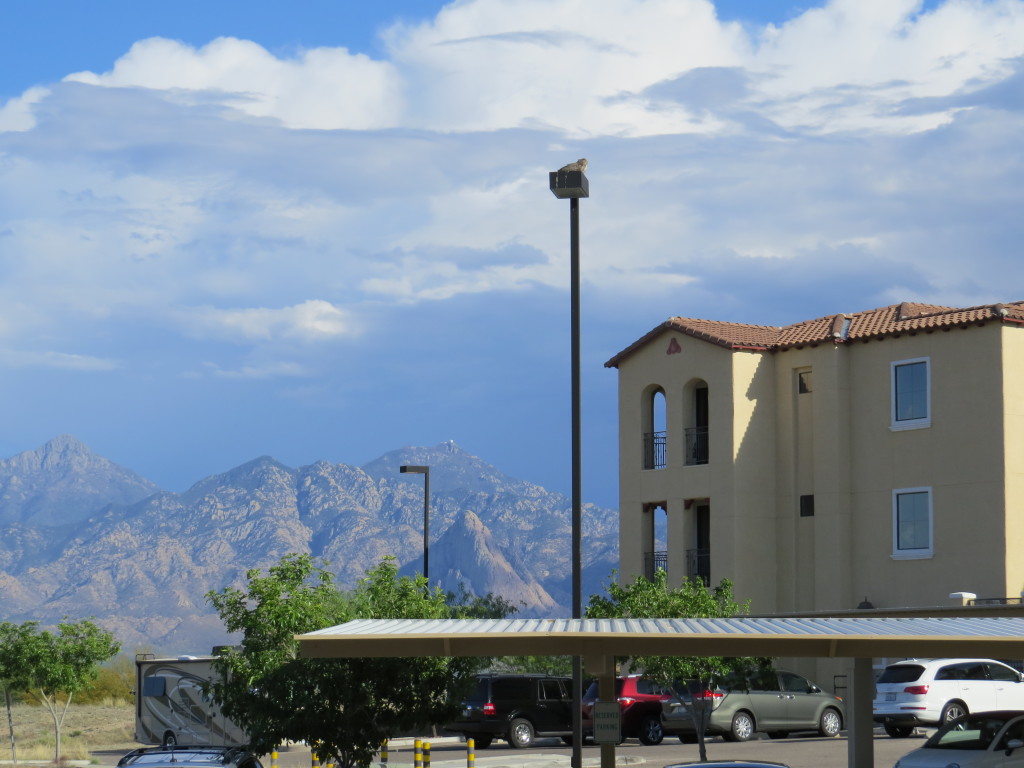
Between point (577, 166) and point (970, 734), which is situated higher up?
point (577, 166)

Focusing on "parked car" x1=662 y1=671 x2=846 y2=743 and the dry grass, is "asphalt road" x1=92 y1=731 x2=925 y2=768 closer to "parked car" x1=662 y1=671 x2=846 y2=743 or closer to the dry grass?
"parked car" x1=662 y1=671 x2=846 y2=743

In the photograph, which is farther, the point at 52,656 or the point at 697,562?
the point at 697,562

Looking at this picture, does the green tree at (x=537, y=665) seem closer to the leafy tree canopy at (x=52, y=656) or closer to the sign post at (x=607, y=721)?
the leafy tree canopy at (x=52, y=656)

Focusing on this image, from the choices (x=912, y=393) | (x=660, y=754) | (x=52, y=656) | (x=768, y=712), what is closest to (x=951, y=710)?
(x=768, y=712)

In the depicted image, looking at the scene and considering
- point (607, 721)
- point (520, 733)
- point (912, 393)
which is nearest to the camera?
point (607, 721)

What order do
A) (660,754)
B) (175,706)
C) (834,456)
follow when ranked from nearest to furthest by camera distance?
(660,754), (175,706), (834,456)

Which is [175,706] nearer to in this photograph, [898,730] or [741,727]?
[741,727]

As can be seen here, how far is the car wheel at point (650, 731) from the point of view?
34219 mm

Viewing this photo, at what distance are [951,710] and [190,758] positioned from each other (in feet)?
62.4

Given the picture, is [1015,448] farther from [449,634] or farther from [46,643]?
[449,634]

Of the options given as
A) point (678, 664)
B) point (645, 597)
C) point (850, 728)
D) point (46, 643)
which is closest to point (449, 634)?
point (850, 728)

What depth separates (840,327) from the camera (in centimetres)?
4188

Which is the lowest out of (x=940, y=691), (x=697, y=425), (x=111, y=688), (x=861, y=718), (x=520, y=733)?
(x=111, y=688)

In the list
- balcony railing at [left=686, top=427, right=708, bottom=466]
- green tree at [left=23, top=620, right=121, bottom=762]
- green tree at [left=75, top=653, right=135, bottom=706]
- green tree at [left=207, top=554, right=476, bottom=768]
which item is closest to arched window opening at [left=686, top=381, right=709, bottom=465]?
balcony railing at [left=686, top=427, right=708, bottom=466]
